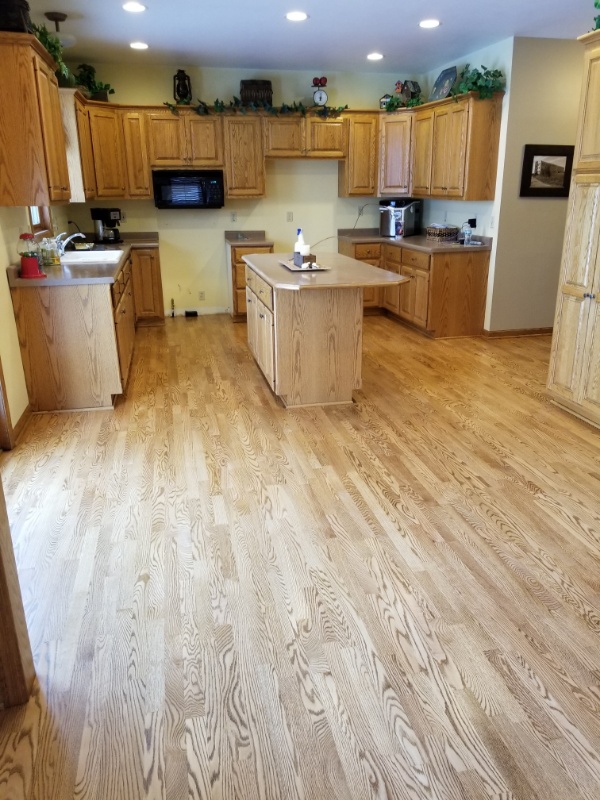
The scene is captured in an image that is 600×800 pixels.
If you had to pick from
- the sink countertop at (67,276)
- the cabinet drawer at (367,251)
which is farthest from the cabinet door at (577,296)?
the cabinet drawer at (367,251)

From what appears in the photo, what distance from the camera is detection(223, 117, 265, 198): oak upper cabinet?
244 inches

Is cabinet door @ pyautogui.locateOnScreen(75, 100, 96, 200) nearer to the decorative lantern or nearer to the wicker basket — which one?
the decorative lantern

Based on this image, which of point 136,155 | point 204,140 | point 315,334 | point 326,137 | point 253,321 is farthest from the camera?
point 326,137

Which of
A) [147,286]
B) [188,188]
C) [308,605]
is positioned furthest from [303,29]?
[308,605]

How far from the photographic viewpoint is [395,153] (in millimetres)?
6457

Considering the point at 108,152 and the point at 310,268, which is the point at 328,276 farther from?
the point at 108,152

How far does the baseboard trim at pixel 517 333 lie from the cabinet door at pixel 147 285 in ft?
11.2

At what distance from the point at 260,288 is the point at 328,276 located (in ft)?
2.35

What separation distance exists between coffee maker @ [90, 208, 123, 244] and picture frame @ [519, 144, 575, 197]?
13.2 feet

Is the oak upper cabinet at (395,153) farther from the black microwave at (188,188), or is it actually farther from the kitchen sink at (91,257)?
the kitchen sink at (91,257)

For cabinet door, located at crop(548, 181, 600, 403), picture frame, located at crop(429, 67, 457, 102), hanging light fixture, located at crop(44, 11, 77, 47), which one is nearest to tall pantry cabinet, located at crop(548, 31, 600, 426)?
cabinet door, located at crop(548, 181, 600, 403)

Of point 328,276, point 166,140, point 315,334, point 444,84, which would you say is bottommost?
point 315,334

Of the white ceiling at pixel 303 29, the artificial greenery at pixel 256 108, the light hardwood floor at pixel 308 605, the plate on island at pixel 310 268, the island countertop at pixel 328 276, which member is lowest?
the light hardwood floor at pixel 308 605

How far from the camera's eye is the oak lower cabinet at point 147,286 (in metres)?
6.16
